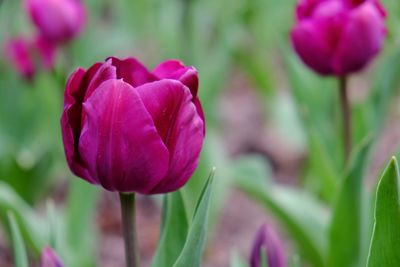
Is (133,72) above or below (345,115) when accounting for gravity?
above

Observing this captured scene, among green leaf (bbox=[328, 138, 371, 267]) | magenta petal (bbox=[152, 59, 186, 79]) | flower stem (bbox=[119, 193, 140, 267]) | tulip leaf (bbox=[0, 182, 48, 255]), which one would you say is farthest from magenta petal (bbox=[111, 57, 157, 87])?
tulip leaf (bbox=[0, 182, 48, 255])

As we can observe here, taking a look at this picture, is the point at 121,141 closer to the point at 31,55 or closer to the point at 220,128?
the point at 31,55

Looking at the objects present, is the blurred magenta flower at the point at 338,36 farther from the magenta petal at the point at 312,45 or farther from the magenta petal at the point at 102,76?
the magenta petal at the point at 102,76

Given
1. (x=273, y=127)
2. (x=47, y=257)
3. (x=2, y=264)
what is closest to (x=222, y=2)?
(x=273, y=127)

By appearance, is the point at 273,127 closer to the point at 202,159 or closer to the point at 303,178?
the point at 303,178

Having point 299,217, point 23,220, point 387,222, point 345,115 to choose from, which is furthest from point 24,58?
point 387,222
